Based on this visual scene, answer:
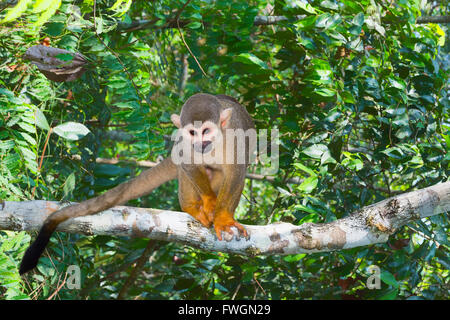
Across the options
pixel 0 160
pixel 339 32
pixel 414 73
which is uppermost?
pixel 339 32

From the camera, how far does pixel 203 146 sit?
2750 millimetres

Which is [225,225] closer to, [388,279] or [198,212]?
[198,212]

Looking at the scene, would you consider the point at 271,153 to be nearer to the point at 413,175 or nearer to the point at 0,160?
the point at 413,175

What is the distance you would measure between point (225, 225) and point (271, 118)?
4.63 ft

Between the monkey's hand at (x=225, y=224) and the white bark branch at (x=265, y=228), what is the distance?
4cm

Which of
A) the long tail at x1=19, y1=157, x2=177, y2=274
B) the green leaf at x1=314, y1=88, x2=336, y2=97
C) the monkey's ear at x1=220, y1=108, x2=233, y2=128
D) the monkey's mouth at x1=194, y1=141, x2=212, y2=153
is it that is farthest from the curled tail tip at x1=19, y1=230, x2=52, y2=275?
the green leaf at x1=314, y1=88, x2=336, y2=97

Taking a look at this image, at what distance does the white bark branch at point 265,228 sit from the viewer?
91.8 inches

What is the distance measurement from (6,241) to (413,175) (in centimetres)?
290

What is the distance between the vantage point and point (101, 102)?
370cm

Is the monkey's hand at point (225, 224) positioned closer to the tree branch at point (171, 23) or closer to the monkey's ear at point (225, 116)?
the monkey's ear at point (225, 116)

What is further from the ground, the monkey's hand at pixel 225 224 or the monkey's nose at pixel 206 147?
the monkey's nose at pixel 206 147

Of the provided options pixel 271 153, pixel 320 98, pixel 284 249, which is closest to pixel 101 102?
pixel 271 153

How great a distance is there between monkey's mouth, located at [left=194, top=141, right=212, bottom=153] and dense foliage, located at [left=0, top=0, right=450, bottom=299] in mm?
472
